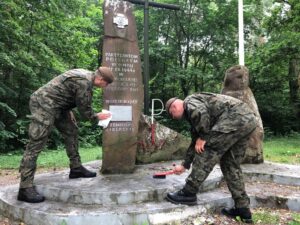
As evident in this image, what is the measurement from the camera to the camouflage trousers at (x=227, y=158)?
4137 millimetres

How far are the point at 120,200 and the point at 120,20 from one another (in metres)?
2.89

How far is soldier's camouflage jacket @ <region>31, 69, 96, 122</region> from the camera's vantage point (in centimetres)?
452

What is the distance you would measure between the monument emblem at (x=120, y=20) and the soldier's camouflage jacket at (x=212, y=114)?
208cm

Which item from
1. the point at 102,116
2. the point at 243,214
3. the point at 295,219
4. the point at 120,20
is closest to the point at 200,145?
the point at 243,214

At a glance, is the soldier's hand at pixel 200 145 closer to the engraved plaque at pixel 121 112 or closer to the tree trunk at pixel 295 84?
the engraved plaque at pixel 121 112

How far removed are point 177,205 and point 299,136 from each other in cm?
1213

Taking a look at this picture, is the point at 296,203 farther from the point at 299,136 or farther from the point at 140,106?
the point at 299,136

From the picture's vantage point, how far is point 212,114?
4.27 m

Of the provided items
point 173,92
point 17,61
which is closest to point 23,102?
point 17,61

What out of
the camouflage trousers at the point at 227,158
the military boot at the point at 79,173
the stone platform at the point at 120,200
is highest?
the camouflage trousers at the point at 227,158

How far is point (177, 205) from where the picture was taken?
4293 millimetres

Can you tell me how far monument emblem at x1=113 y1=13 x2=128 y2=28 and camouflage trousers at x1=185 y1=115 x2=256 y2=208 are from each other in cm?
255

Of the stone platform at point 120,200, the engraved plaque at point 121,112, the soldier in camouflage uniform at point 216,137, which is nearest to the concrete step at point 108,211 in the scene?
the stone platform at point 120,200

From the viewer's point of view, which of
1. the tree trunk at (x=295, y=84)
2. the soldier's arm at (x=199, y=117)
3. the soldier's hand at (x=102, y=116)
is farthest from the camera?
the tree trunk at (x=295, y=84)
